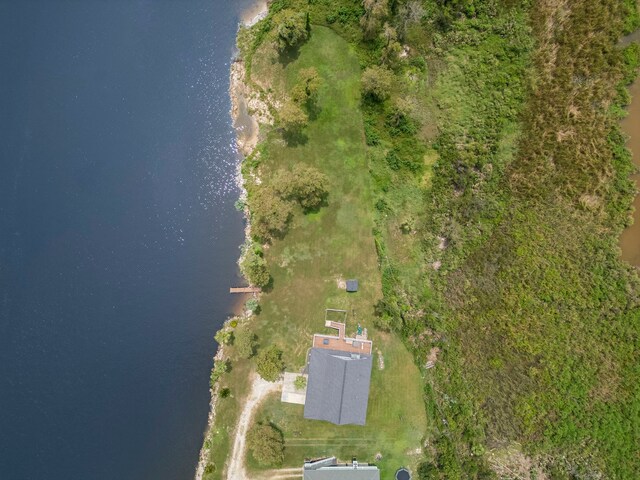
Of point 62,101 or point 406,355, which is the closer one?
point 406,355

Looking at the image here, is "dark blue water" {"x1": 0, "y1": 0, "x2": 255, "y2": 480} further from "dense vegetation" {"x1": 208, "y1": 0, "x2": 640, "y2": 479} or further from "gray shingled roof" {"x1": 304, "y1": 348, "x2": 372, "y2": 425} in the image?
"gray shingled roof" {"x1": 304, "y1": 348, "x2": 372, "y2": 425}

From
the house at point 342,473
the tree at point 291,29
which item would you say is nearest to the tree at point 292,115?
the tree at point 291,29

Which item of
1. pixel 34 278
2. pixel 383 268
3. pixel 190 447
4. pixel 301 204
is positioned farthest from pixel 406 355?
pixel 34 278

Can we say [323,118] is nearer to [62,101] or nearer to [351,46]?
[351,46]

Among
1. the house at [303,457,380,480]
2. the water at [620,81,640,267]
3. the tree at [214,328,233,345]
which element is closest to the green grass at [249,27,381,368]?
the tree at [214,328,233,345]

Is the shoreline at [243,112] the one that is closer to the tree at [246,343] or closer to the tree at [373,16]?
the tree at [246,343]

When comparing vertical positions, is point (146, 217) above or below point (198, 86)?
below

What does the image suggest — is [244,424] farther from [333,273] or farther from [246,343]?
[333,273]

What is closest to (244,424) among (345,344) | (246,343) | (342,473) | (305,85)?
(246,343)
